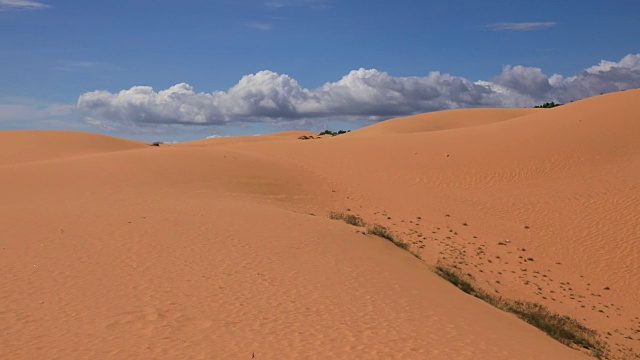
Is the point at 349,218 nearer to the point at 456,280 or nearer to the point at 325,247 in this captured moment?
the point at 325,247

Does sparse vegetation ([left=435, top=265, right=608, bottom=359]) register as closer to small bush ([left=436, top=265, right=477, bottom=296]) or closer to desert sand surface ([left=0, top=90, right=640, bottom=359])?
small bush ([left=436, top=265, right=477, bottom=296])

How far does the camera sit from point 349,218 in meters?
18.9

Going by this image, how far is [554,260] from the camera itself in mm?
18031

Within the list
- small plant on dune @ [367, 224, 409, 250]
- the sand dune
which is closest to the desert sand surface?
small plant on dune @ [367, 224, 409, 250]

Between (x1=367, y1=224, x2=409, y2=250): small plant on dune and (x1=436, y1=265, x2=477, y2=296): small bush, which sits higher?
(x1=367, y1=224, x2=409, y2=250): small plant on dune

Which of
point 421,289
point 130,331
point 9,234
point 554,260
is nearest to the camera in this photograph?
point 130,331

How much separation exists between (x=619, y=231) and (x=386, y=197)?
28.1 feet

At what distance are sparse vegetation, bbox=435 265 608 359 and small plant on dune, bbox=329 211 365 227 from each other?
12.6 feet

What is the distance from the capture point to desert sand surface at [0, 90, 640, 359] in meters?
8.70

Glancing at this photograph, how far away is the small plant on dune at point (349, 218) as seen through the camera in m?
18.6

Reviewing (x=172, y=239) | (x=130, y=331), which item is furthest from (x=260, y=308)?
(x=172, y=239)

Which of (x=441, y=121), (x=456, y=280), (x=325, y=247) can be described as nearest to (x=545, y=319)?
(x=456, y=280)

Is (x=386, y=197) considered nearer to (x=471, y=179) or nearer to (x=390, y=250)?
(x=471, y=179)

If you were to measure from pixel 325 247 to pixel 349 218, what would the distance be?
4719 mm
